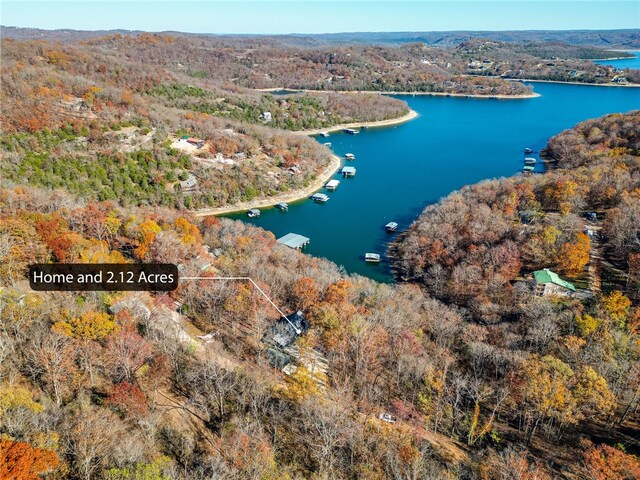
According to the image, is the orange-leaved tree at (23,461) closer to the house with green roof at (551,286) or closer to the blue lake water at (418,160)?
the blue lake water at (418,160)

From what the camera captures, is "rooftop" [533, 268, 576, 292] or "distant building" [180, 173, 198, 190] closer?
"rooftop" [533, 268, 576, 292]

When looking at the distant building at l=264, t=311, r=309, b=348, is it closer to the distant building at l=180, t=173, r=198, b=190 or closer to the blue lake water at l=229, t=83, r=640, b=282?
the blue lake water at l=229, t=83, r=640, b=282

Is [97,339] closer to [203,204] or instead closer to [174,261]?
[174,261]

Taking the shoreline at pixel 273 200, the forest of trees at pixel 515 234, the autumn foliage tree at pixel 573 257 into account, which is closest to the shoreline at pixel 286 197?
the shoreline at pixel 273 200

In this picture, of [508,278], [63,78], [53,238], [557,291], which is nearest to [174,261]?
[53,238]

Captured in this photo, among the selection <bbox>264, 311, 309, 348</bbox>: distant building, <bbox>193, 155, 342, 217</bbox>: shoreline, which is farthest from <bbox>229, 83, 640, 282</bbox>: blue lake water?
<bbox>264, 311, 309, 348</bbox>: distant building

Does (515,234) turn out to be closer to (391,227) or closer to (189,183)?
(391,227)

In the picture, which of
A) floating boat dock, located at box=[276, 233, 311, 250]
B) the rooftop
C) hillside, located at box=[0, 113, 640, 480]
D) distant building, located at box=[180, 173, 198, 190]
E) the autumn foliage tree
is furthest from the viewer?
distant building, located at box=[180, 173, 198, 190]
